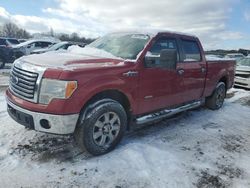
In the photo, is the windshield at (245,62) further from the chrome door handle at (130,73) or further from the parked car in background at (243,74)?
the chrome door handle at (130,73)

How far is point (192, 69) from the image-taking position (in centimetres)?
558

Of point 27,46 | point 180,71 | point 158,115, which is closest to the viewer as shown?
point 158,115

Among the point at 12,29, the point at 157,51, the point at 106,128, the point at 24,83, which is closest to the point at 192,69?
the point at 157,51

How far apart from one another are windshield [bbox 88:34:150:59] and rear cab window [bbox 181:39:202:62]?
1095 mm

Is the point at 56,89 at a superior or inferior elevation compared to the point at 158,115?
superior

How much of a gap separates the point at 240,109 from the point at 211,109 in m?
0.98

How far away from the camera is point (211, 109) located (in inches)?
287

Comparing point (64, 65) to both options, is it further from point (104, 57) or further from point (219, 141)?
point (219, 141)

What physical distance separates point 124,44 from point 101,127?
1.64 m

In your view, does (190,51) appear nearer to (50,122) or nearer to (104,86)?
(104,86)

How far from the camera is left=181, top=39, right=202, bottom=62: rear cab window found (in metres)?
5.51

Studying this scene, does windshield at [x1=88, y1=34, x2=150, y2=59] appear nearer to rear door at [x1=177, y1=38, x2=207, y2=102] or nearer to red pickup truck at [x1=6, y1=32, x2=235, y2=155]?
red pickup truck at [x1=6, y1=32, x2=235, y2=155]

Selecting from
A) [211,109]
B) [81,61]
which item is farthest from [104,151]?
[211,109]

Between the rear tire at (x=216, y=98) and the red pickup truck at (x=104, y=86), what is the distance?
5.47 ft
